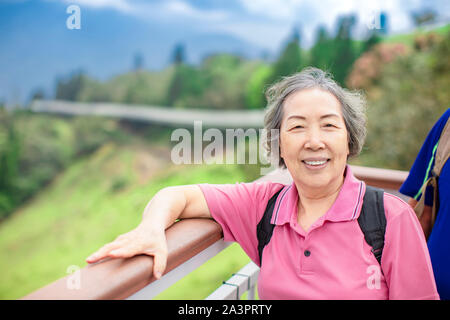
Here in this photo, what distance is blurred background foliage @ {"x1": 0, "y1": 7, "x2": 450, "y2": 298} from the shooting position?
7059 millimetres

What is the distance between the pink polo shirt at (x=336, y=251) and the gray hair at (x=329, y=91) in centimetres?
16

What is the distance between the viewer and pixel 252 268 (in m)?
1.50

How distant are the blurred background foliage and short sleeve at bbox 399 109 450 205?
426cm

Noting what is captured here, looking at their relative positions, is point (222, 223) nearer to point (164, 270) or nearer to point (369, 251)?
point (164, 270)

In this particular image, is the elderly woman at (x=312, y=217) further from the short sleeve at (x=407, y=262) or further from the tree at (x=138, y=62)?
the tree at (x=138, y=62)

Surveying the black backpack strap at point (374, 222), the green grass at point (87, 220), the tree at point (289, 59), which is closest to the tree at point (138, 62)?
the green grass at point (87, 220)

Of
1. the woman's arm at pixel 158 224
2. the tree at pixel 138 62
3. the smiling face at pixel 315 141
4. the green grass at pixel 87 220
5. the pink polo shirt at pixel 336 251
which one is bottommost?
the green grass at pixel 87 220

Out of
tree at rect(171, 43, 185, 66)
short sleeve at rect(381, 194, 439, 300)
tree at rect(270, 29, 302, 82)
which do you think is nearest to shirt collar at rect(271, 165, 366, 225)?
short sleeve at rect(381, 194, 439, 300)

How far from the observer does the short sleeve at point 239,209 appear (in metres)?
1.30

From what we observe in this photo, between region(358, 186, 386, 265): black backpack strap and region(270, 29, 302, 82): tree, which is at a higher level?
region(270, 29, 302, 82): tree

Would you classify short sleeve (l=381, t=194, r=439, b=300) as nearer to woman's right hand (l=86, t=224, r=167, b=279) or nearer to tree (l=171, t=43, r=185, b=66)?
woman's right hand (l=86, t=224, r=167, b=279)

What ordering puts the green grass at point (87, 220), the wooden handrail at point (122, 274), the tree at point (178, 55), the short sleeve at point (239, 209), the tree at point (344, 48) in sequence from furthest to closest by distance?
the tree at point (178, 55), the tree at point (344, 48), the green grass at point (87, 220), the short sleeve at point (239, 209), the wooden handrail at point (122, 274)

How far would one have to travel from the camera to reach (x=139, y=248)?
988mm

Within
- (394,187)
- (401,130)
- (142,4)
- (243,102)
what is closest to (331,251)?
(394,187)
